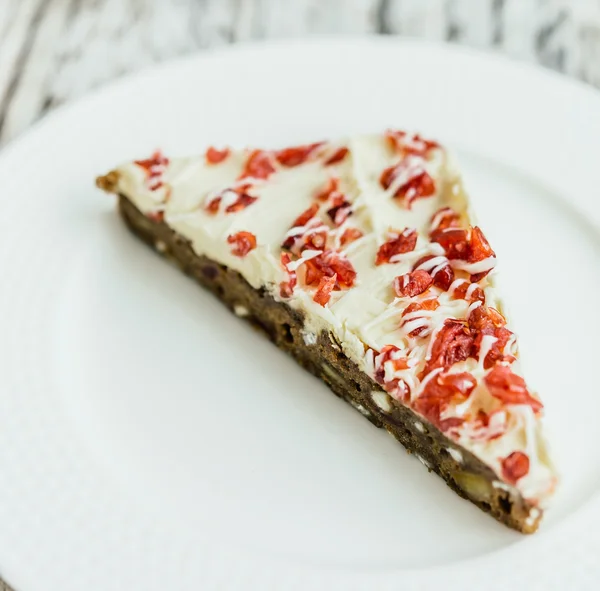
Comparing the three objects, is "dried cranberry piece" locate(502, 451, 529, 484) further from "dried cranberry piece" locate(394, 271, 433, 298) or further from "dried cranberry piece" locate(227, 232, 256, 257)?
"dried cranberry piece" locate(227, 232, 256, 257)

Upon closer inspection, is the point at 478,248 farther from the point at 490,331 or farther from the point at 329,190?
the point at 329,190

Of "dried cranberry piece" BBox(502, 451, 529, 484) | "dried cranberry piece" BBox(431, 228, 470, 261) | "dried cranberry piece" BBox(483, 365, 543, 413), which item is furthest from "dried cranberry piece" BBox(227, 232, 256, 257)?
"dried cranberry piece" BBox(502, 451, 529, 484)

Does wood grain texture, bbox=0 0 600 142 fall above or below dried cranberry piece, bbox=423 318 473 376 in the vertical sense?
above

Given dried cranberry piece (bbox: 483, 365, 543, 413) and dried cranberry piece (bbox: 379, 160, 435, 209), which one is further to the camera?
dried cranberry piece (bbox: 379, 160, 435, 209)

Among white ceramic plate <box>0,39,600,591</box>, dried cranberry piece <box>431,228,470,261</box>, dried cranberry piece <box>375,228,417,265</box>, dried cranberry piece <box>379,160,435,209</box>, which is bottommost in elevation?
white ceramic plate <box>0,39,600,591</box>

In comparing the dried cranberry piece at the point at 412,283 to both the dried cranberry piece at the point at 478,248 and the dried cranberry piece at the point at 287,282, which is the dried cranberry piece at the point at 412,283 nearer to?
the dried cranberry piece at the point at 478,248

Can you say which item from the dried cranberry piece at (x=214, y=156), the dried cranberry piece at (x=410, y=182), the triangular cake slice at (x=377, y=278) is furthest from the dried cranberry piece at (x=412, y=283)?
the dried cranberry piece at (x=214, y=156)

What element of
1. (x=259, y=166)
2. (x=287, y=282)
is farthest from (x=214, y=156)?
(x=287, y=282)

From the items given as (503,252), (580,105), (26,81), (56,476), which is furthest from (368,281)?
(26,81)
